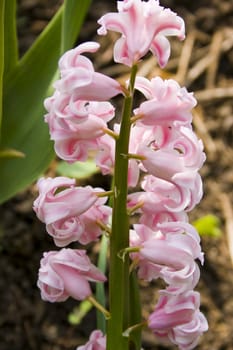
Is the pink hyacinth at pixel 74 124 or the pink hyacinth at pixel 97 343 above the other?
the pink hyacinth at pixel 74 124

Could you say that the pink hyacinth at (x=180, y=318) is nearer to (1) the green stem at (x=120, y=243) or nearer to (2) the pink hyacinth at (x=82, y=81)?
(1) the green stem at (x=120, y=243)

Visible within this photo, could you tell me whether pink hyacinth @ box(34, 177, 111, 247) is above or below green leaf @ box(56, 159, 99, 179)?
above

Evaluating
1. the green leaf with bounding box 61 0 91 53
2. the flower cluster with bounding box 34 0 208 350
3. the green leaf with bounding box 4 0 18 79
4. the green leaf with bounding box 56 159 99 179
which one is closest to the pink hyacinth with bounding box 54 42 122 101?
the flower cluster with bounding box 34 0 208 350

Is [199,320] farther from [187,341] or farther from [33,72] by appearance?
[33,72]

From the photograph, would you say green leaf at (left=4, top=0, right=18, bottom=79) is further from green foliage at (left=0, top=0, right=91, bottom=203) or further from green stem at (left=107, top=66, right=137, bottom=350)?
green stem at (left=107, top=66, right=137, bottom=350)

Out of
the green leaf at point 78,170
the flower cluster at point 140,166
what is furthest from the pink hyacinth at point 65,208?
the green leaf at point 78,170

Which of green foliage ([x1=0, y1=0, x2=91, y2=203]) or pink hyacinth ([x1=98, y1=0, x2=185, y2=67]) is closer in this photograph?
pink hyacinth ([x1=98, y1=0, x2=185, y2=67])

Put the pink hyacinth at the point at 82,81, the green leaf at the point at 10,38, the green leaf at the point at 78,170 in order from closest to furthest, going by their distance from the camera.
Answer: the pink hyacinth at the point at 82,81 < the green leaf at the point at 10,38 < the green leaf at the point at 78,170

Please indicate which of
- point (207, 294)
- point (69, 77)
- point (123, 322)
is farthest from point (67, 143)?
point (207, 294)
